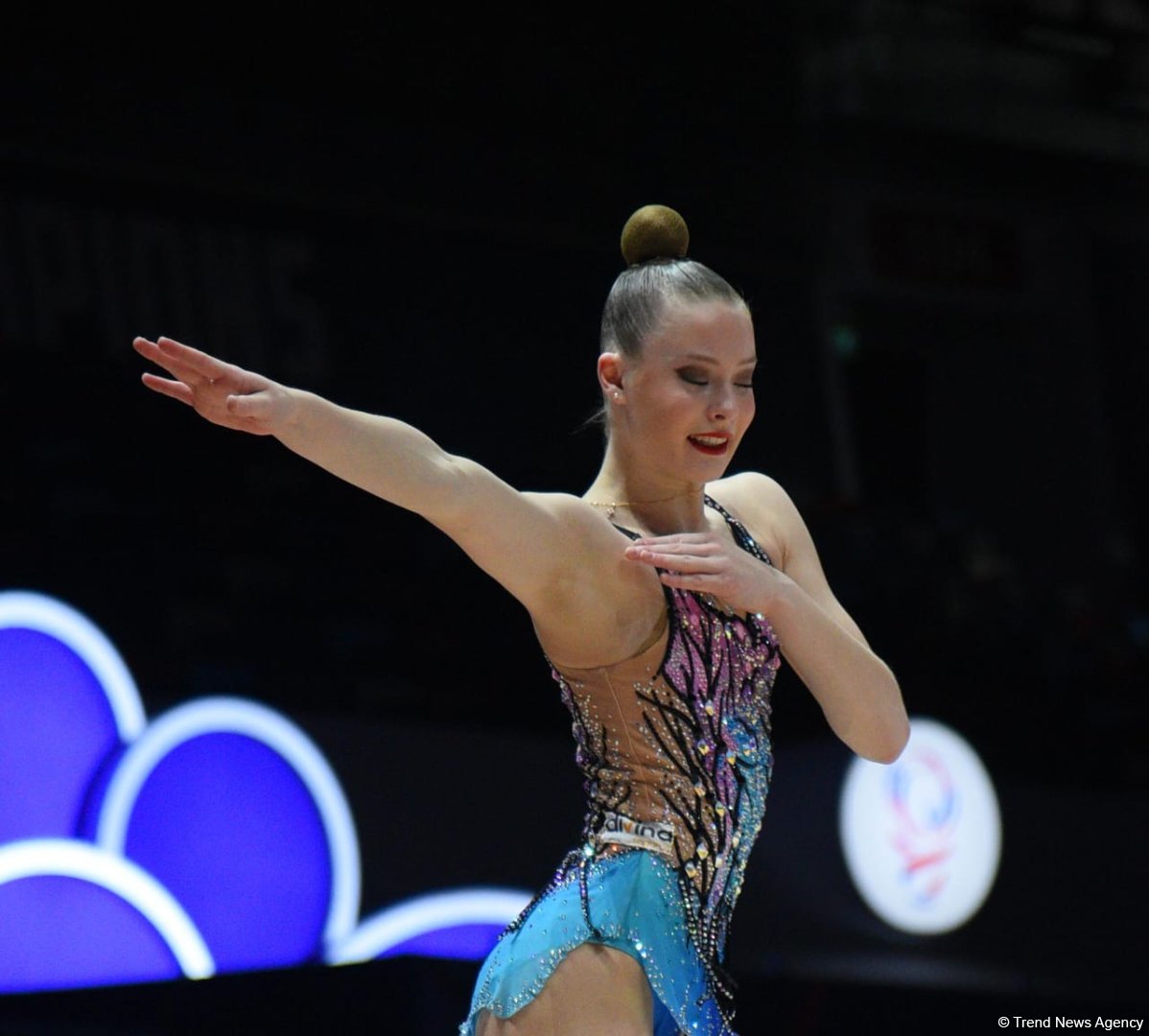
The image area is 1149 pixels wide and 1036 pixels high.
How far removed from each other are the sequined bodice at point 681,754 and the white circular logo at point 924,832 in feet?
12.1

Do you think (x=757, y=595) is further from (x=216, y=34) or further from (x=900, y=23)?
(x=900, y=23)

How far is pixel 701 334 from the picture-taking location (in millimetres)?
2174

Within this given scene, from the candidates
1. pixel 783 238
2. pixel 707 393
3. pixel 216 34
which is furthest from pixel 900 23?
pixel 707 393

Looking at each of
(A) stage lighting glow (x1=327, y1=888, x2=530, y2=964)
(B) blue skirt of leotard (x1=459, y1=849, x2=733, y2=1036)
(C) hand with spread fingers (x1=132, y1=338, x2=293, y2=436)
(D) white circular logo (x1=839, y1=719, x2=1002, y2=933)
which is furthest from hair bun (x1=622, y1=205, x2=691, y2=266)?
(D) white circular logo (x1=839, y1=719, x2=1002, y2=933)

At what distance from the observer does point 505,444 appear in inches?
356

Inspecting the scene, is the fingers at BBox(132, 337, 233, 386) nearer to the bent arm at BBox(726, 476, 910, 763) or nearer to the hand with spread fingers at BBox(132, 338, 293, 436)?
the hand with spread fingers at BBox(132, 338, 293, 436)

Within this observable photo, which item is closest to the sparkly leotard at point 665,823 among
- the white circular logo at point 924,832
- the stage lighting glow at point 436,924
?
the stage lighting glow at point 436,924

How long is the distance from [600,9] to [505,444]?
2541 millimetres

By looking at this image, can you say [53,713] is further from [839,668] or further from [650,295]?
[839,668]

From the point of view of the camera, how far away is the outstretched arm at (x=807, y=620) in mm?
1970

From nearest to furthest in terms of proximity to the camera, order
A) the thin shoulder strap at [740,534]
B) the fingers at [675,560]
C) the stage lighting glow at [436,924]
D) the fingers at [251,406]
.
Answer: the fingers at [251,406] < the fingers at [675,560] < the thin shoulder strap at [740,534] < the stage lighting glow at [436,924]

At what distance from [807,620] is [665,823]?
0.31 metres

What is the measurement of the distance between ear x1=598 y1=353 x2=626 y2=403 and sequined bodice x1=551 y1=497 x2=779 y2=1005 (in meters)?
0.28

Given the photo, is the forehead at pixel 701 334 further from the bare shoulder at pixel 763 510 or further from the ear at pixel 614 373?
the bare shoulder at pixel 763 510
